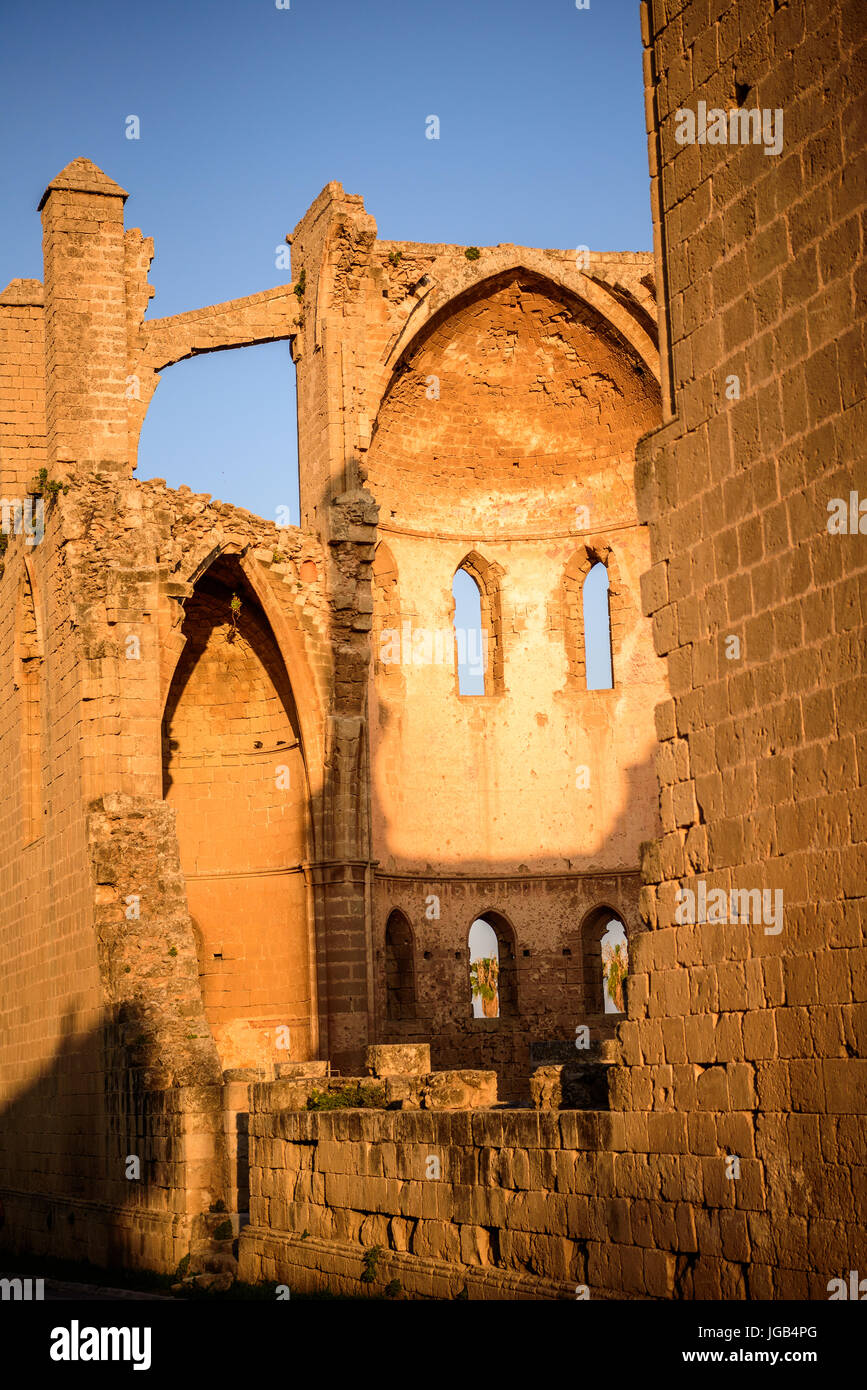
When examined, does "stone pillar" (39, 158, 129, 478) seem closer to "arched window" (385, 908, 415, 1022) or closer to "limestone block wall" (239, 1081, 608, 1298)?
"arched window" (385, 908, 415, 1022)

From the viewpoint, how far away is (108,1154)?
15.7 meters

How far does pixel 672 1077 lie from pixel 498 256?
16.1 m

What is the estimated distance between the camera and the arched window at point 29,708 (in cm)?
1889

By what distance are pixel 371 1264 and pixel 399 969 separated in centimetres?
1171

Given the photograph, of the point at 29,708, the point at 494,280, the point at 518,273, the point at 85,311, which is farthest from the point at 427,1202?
the point at 518,273

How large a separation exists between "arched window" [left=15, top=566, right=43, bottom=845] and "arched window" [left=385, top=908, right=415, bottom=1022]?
5356 millimetres

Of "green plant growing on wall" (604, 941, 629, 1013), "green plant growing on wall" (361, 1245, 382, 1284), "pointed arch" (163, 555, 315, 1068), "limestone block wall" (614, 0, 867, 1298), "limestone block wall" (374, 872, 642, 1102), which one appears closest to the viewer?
"limestone block wall" (614, 0, 867, 1298)

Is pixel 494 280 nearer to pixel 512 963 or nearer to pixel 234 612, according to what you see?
pixel 234 612

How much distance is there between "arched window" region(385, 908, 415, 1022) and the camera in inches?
867

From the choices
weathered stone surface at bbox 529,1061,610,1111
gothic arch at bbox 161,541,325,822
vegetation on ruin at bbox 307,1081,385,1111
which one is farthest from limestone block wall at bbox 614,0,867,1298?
gothic arch at bbox 161,541,325,822

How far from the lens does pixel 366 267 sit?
71.4 ft

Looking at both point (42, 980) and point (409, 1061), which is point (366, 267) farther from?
point (409, 1061)
